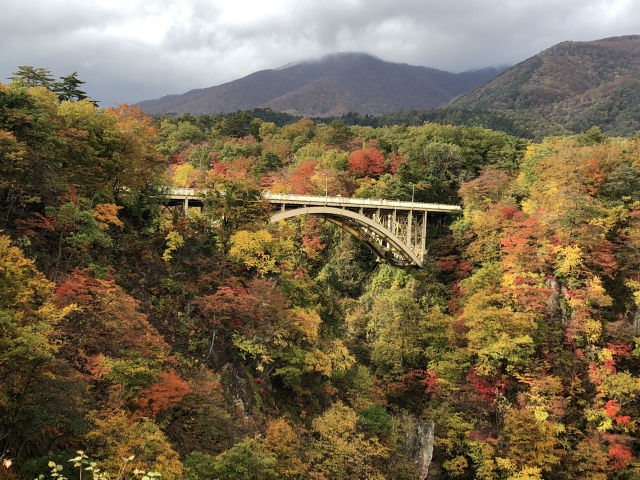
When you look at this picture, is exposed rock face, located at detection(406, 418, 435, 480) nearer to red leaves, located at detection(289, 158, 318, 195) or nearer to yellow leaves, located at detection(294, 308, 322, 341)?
yellow leaves, located at detection(294, 308, 322, 341)

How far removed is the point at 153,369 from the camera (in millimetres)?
14578

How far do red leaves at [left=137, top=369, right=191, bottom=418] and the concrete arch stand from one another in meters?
18.3

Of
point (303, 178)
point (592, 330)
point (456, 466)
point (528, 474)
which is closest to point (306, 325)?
point (456, 466)

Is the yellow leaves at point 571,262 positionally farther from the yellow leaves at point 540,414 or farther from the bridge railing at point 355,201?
the bridge railing at point 355,201

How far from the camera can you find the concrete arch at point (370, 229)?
113ft

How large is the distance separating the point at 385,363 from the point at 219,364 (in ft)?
39.8

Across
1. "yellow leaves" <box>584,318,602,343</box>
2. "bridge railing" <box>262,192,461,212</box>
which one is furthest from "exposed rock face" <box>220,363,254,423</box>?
"yellow leaves" <box>584,318,602,343</box>

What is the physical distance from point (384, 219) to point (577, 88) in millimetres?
117398

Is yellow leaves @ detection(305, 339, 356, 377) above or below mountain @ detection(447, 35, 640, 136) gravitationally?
below

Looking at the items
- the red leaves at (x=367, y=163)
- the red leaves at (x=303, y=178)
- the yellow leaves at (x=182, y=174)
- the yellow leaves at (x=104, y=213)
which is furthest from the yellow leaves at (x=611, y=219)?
the yellow leaves at (x=182, y=174)

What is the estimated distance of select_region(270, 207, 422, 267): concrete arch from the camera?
3450 cm

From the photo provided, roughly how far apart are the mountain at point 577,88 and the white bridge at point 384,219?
6743 cm

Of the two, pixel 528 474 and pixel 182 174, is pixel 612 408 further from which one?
pixel 182 174

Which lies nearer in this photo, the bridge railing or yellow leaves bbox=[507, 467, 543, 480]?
yellow leaves bbox=[507, 467, 543, 480]
